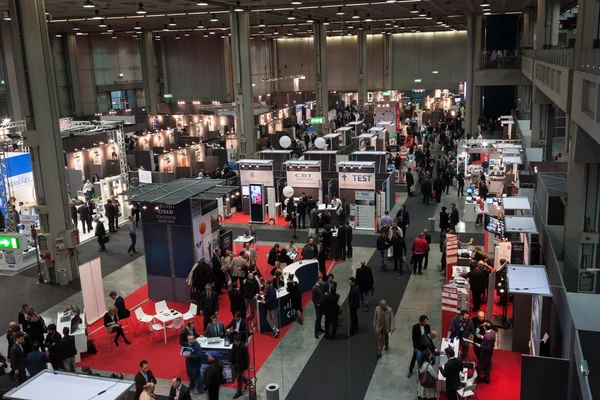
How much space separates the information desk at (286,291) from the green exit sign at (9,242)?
5.87 meters

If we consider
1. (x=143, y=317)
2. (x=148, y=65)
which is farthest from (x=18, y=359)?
(x=148, y=65)

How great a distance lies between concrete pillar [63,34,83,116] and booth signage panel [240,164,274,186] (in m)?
21.4

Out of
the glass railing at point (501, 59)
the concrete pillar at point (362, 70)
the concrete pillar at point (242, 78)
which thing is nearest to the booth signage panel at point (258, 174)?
the concrete pillar at point (242, 78)

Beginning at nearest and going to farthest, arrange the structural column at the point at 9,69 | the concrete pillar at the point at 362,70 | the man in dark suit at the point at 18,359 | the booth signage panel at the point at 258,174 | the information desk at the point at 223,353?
1. the man in dark suit at the point at 18,359
2. the information desk at the point at 223,353
3. the booth signage panel at the point at 258,174
4. the structural column at the point at 9,69
5. the concrete pillar at the point at 362,70

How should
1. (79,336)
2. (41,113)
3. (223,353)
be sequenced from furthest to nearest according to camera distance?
(41,113) < (79,336) < (223,353)

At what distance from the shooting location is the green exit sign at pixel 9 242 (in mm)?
13205

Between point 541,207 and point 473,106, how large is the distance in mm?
19417

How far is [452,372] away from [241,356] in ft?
11.3

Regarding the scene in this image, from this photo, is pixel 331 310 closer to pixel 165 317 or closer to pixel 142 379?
pixel 165 317

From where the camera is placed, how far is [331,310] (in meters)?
11.5

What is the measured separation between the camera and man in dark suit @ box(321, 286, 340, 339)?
1141 centimetres

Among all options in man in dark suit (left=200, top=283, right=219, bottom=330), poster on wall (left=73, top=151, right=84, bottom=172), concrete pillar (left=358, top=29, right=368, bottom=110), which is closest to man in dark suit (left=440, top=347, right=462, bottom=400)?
man in dark suit (left=200, top=283, right=219, bottom=330)

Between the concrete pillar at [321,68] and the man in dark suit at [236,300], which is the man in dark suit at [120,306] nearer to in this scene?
the man in dark suit at [236,300]

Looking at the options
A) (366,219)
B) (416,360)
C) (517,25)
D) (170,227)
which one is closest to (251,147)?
(366,219)
